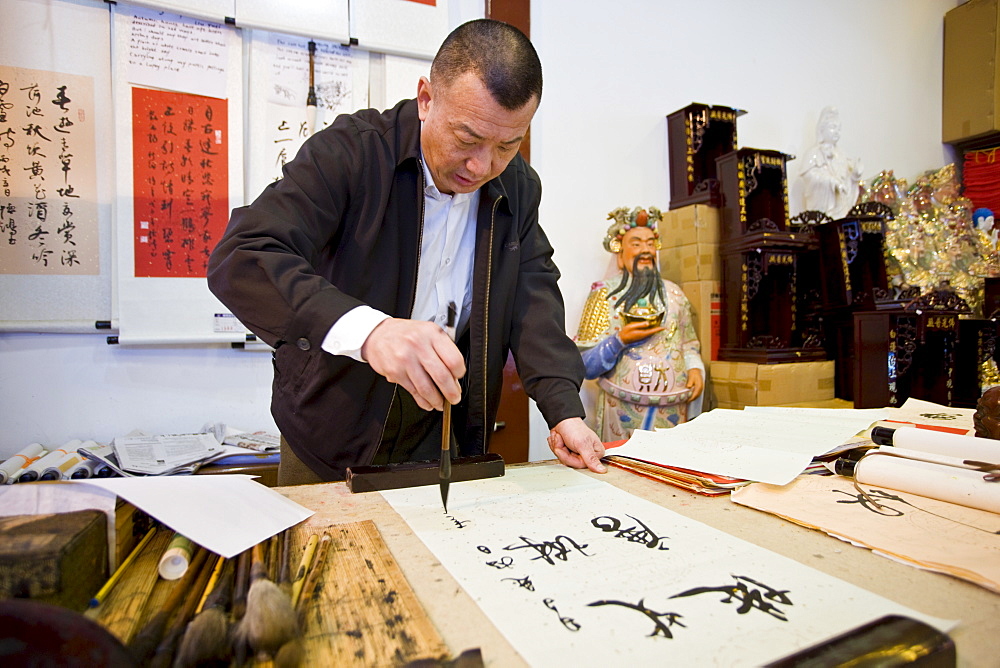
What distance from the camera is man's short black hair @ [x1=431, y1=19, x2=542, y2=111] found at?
3.45ft

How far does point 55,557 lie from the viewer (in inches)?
19.3

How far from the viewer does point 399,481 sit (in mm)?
942

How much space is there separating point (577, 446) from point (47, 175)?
210cm

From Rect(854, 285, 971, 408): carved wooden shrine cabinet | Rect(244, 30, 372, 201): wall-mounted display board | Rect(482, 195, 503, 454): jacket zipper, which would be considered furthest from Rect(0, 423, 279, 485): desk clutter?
Rect(854, 285, 971, 408): carved wooden shrine cabinet

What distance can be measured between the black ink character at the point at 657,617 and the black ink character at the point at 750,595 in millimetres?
39

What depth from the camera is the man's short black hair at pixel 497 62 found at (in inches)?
41.4

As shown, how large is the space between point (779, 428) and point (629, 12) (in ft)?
8.04

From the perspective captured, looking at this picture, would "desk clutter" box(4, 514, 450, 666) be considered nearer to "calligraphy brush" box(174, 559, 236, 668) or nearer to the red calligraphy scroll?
"calligraphy brush" box(174, 559, 236, 668)

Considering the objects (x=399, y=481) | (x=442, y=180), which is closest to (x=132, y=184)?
(x=442, y=180)

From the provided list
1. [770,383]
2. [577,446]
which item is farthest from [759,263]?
[577,446]

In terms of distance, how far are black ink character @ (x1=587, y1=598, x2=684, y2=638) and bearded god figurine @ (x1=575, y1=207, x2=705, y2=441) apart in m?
1.71

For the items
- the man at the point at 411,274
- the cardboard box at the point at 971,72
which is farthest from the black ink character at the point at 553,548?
the cardboard box at the point at 971,72

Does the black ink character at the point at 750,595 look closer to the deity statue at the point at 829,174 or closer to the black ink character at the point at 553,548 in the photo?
the black ink character at the point at 553,548

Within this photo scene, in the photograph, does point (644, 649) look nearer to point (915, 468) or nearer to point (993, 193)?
point (915, 468)
